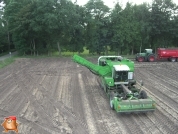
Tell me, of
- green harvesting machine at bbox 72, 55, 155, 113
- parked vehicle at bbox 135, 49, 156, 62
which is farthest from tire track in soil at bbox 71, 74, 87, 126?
parked vehicle at bbox 135, 49, 156, 62

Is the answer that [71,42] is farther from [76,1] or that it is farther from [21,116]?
[21,116]

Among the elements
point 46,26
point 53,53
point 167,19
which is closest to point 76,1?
point 46,26

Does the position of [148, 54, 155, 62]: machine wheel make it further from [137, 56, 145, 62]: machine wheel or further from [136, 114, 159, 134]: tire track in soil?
[136, 114, 159, 134]: tire track in soil

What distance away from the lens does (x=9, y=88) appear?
15.1 metres

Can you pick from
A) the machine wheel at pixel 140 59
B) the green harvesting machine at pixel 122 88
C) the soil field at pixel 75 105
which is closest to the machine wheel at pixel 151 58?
the machine wheel at pixel 140 59

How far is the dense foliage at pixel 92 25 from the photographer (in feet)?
91.6

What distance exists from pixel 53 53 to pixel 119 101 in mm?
24623

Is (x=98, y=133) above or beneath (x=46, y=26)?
beneath

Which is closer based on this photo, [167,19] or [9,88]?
[9,88]

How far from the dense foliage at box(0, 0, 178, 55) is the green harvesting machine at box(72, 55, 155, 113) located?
1526 cm

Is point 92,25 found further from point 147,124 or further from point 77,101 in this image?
point 147,124

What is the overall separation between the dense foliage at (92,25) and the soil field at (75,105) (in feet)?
35.1

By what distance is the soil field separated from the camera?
9.05 m

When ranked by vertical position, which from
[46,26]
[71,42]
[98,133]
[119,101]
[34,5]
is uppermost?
[34,5]
